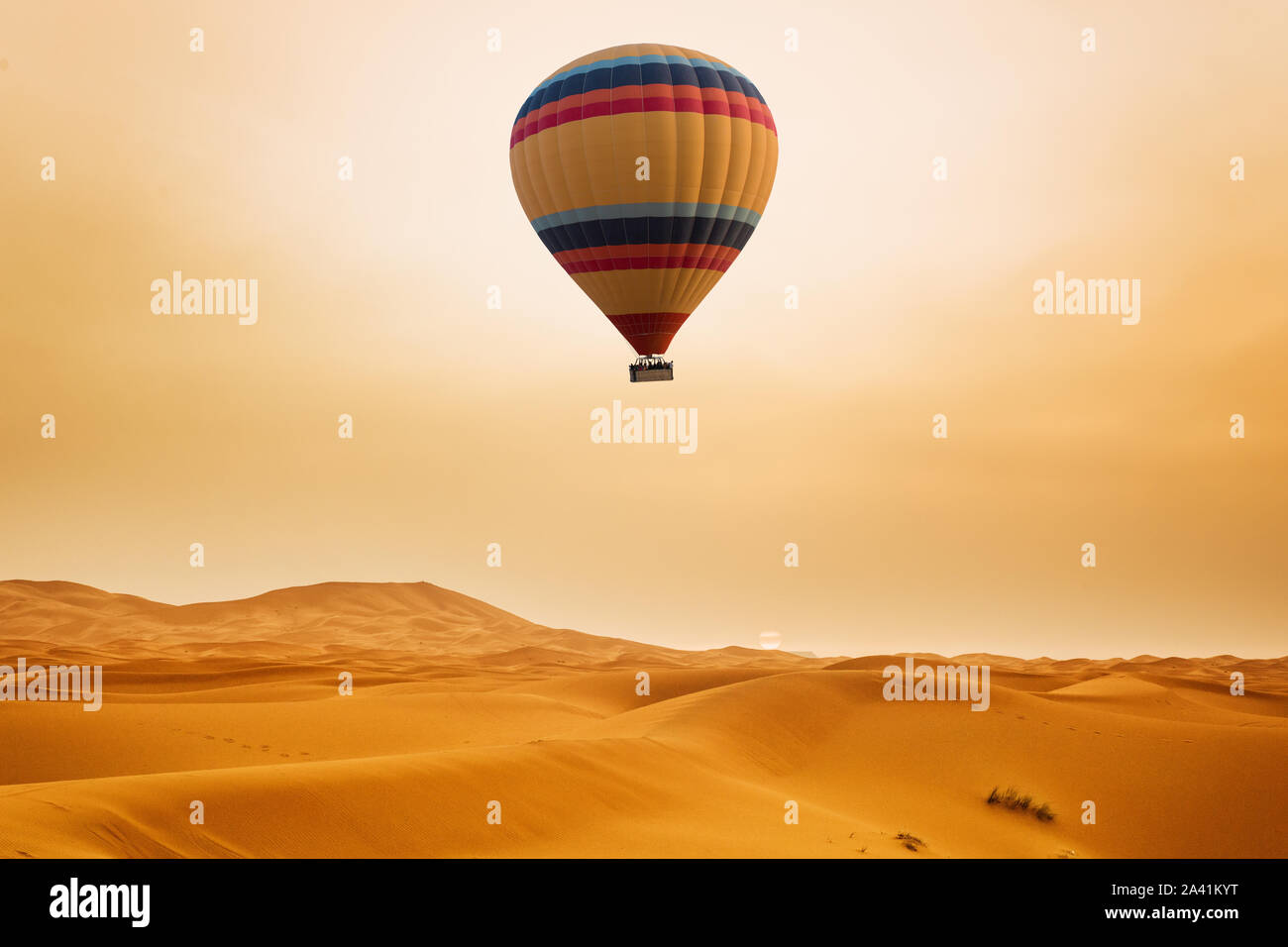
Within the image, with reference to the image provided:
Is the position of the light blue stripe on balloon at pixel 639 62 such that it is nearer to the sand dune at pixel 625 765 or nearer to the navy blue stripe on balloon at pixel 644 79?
the navy blue stripe on balloon at pixel 644 79

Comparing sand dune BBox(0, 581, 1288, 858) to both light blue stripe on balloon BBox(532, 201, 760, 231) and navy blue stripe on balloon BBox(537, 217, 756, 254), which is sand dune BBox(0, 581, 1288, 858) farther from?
light blue stripe on balloon BBox(532, 201, 760, 231)

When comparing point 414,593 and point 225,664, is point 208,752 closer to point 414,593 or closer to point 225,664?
point 225,664

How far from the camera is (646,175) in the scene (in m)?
27.1

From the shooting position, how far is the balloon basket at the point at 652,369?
29.6 metres

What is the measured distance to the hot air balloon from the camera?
27.1 m

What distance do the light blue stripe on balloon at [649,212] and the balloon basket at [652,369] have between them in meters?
3.88

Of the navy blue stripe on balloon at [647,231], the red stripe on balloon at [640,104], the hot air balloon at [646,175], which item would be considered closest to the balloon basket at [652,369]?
the hot air balloon at [646,175]

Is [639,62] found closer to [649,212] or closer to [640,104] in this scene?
[640,104]

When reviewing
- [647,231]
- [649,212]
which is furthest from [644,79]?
[647,231]

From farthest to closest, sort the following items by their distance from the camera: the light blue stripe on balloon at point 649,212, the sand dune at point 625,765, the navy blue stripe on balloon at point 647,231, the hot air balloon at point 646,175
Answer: the navy blue stripe on balloon at point 647,231, the light blue stripe on balloon at point 649,212, the hot air balloon at point 646,175, the sand dune at point 625,765

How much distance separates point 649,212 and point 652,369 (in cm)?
414

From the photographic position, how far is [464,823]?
15086mm

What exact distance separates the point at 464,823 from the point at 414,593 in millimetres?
69577
